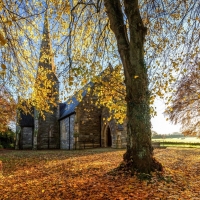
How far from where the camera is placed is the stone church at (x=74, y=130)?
20691mm

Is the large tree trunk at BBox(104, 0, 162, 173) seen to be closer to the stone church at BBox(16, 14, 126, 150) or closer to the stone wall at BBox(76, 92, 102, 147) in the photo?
the stone church at BBox(16, 14, 126, 150)

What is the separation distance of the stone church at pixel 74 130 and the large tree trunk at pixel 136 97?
9.96 metres

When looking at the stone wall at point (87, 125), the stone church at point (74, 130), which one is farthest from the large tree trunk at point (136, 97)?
the stone wall at point (87, 125)

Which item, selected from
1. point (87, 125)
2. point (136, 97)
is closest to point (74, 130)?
point (87, 125)

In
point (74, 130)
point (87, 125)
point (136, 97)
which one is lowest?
point (74, 130)

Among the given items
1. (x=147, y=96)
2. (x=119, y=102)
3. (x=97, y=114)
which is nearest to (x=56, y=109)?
(x=97, y=114)

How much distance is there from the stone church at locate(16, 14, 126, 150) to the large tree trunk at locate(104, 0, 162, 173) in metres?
9.96

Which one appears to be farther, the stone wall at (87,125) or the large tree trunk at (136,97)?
the stone wall at (87,125)

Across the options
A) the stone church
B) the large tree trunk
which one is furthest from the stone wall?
the large tree trunk

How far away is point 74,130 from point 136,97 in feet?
52.2

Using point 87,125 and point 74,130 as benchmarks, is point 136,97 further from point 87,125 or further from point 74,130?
point 87,125

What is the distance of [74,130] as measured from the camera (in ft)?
70.4

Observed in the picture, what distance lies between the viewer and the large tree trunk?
20.4 ft

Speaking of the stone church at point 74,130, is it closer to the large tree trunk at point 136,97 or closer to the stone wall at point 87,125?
the stone wall at point 87,125
